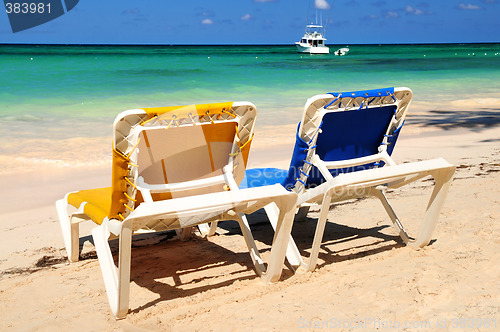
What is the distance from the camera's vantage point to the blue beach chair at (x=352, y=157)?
126 inches

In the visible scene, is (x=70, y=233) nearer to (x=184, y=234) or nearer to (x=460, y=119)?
(x=184, y=234)

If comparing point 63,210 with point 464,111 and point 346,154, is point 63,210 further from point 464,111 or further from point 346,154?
point 464,111

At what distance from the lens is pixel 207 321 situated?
8.91ft

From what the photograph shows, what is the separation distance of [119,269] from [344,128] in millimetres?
1694

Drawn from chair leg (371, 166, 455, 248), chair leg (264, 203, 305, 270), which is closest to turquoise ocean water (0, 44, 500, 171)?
chair leg (264, 203, 305, 270)

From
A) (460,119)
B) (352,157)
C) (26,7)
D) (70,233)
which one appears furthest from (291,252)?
(26,7)

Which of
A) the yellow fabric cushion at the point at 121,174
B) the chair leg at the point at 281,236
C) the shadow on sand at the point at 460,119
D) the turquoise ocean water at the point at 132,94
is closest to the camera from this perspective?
the yellow fabric cushion at the point at 121,174

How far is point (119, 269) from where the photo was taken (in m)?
2.70

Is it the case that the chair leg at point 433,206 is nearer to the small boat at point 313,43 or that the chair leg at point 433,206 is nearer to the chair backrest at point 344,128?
the chair backrest at point 344,128

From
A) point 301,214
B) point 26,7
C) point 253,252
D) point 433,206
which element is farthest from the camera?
point 26,7

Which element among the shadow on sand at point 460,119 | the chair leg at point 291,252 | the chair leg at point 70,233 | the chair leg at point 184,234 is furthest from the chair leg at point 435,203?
the shadow on sand at point 460,119

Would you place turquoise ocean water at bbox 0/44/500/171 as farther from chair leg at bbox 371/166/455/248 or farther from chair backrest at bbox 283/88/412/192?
chair leg at bbox 371/166/455/248

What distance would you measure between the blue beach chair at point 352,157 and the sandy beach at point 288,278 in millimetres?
323

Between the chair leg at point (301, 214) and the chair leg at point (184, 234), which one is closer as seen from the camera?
the chair leg at point (184, 234)
